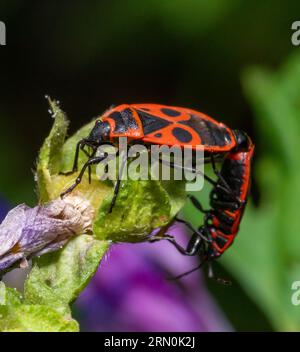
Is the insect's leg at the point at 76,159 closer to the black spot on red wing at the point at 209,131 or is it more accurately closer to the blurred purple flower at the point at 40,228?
the blurred purple flower at the point at 40,228

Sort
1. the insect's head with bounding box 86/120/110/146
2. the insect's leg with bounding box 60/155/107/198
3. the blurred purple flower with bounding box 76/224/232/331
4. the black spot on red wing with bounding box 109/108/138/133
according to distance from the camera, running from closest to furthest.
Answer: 1. the insect's leg with bounding box 60/155/107/198
2. the insect's head with bounding box 86/120/110/146
3. the black spot on red wing with bounding box 109/108/138/133
4. the blurred purple flower with bounding box 76/224/232/331

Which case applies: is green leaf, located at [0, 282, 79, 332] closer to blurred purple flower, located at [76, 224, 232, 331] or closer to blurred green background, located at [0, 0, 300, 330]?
blurred purple flower, located at [76, 224, 232, 331]

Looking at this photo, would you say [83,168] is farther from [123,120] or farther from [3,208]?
[3,208]

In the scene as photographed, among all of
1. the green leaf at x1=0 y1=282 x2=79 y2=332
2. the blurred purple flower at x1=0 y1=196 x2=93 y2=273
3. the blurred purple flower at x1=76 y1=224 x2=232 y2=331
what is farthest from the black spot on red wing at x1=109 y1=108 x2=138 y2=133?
the blurred purple flower at x1=76 y1=224 x2=232 y2=331

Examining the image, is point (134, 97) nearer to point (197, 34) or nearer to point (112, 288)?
point (197, 34)

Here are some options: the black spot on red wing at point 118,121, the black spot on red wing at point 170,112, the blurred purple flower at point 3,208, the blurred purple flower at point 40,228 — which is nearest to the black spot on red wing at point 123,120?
the black spot on red wing at point 118,121

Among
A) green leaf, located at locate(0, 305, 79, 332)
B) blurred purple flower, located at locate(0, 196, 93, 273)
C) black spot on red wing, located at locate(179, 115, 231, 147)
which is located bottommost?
green leaf, located at locate(0, 305, 79, 332)
